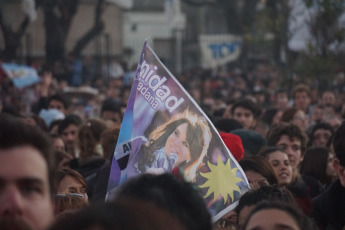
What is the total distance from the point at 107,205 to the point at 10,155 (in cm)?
65

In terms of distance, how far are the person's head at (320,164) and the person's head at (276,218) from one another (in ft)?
15.9

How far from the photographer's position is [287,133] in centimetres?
898

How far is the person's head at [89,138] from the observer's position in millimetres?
9375

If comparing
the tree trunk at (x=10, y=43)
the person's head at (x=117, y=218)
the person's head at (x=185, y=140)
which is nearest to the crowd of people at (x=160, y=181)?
the person's head at (x=117, y=218)

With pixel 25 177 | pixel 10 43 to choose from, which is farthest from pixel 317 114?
pixel 10 43

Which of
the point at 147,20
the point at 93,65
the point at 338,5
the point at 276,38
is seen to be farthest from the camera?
the point at 147,20

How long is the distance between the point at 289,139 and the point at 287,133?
0.07 meters

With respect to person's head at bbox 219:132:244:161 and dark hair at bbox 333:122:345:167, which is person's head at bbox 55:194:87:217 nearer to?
dark hair at bbox 333:122:345:167

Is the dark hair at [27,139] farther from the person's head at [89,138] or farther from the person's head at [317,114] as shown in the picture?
the person's head at [317,114]

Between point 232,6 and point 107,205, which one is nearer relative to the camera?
point 107,205

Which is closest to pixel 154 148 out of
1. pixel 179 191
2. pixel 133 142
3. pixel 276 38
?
pixel 133 142

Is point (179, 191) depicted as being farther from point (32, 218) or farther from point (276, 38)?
point (276, 38)

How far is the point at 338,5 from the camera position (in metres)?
17.6

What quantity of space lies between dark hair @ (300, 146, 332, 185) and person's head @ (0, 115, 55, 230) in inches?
231
